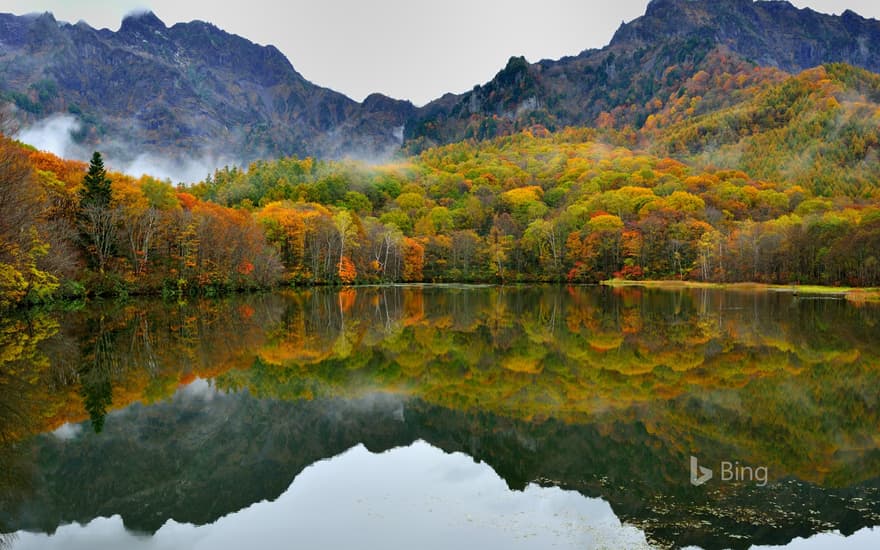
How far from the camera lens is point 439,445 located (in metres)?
9.88

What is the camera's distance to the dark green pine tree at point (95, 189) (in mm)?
42469

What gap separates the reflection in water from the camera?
637 cm

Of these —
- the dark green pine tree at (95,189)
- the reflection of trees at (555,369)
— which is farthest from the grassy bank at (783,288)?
the dark green pine tree at (95,189)

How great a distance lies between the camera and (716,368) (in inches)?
609

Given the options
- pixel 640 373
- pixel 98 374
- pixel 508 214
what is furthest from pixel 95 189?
pixel 508 214

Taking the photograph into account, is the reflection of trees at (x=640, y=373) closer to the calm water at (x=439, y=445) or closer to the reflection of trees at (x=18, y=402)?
the calm water at (x=439, y=445)

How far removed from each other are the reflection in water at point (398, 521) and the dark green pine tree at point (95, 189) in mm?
42462

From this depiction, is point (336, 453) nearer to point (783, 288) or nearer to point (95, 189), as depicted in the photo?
point (95, 189)

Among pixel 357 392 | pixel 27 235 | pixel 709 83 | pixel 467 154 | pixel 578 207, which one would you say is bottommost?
pixel 357 392

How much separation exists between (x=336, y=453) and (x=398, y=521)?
309 centimetres

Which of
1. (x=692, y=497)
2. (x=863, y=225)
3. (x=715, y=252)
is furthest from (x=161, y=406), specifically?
(x=715, y=252)

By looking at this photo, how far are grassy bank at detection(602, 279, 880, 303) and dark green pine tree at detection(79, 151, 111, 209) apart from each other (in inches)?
2249

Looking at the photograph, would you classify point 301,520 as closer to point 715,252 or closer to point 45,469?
point 45,469

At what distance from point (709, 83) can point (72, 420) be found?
218 meters
